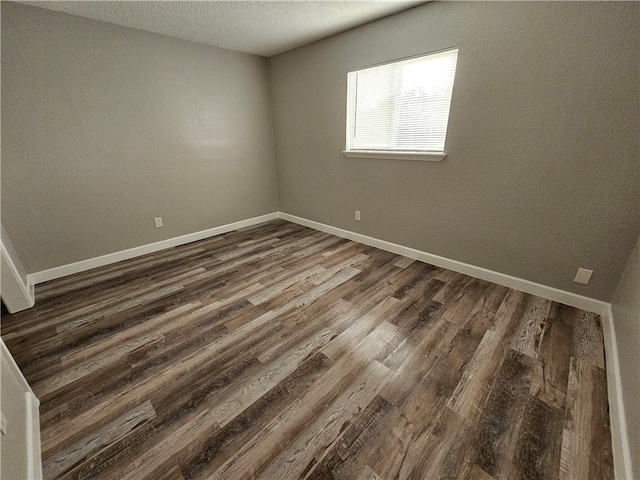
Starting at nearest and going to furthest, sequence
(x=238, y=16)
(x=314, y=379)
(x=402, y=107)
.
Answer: (x=314, y=379)
(x=238, y=16)
(x=402, y=107)

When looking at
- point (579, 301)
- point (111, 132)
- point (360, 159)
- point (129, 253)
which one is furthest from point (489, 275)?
point (111, 132)

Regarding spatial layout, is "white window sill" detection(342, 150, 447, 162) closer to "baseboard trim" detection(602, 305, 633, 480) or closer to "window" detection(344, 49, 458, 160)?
"window" detection(344, 49, 458, 160)

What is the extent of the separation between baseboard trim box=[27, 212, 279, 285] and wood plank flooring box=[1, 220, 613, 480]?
0.16m

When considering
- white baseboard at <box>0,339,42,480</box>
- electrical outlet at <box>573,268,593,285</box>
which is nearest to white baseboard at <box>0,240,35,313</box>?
white baseboard at <box>0,339,42,480</box>

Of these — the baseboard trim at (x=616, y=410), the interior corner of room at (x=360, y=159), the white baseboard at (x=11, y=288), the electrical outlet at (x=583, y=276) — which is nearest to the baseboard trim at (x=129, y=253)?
the interior corner of room at (x=360, y=159)

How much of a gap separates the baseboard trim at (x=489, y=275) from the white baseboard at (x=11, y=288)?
2.94 meters

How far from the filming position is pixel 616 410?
1166 mm

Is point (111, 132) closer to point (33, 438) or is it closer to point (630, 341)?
point (33, 438)

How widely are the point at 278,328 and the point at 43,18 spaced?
3141 millimetres

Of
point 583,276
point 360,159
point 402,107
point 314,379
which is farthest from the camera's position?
point 360,159

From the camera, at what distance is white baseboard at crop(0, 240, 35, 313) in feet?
6.13

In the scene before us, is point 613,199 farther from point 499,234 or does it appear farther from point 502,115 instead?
point 502,115

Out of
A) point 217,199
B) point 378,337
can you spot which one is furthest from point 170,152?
point 378,337

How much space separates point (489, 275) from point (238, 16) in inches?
125
